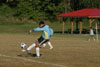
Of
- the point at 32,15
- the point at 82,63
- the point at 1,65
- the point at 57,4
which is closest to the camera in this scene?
the point at 1,65

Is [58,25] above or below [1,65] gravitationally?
below

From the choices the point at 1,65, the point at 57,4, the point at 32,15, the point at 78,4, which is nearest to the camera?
the point at 1,65

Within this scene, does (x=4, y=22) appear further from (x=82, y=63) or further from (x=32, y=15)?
(x=82, y=63)

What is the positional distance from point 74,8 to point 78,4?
10.6 feet

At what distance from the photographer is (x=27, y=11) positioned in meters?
83.4

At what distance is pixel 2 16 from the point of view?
264ft

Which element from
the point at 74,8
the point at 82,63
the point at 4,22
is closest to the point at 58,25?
the point at 74,8

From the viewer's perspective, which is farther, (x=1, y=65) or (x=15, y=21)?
(x=15, y=21)

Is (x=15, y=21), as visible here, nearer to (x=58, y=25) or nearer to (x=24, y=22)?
(x=24, y=22)

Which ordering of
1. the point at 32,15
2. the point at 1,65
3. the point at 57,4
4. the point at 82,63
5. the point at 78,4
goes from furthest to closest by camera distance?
1. the point at 57,4
2. the point at 32,15
3. the point at 78,4
4. the point at 82,63
5. the point at 1,65

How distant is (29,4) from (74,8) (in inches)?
380

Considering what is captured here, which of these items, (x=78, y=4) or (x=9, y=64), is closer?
(x=9, y=64)

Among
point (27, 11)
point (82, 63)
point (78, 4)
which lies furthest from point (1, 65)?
point (27, 11)

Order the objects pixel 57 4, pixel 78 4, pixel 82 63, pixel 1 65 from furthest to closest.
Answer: pixel 57 4 < pixel 78 4 < pixel 82 63 < pixel 1 65
